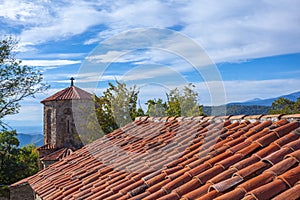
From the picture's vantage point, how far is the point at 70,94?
32.2m

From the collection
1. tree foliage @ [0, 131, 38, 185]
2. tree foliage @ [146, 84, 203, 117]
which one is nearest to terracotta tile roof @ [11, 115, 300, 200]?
tree foliage @ [146, 84, 203, 117]

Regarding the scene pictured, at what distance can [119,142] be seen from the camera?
8.45 metres

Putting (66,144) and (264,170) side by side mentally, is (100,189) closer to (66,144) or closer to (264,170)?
(264,170)

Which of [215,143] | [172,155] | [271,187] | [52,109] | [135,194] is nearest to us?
[271,187]

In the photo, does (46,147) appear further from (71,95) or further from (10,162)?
(10,162)

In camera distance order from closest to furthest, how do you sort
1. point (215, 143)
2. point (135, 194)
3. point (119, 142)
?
point (135, 194), point (215, 143), point (119, 142)

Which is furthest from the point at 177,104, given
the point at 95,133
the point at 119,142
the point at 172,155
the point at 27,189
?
the point at 172,155

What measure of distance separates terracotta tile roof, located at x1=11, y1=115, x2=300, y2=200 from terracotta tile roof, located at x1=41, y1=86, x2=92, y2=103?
24079mm

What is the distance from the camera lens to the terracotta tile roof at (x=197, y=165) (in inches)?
131

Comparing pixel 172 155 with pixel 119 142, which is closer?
pixel 172 155

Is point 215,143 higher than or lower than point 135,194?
higher

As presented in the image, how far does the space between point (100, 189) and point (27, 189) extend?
2225 centimetres

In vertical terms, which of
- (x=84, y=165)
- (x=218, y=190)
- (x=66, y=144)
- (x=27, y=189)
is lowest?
(x=27, y=189)

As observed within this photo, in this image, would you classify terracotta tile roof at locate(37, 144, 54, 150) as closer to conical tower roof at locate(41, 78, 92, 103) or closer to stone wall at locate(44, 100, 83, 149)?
stone wall at locate(44, 100, 83, 149)
